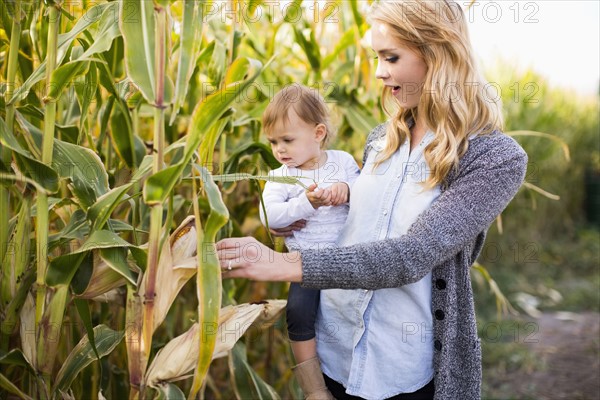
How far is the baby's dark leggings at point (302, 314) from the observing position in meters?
1.35

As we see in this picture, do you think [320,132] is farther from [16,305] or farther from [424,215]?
[16,305]

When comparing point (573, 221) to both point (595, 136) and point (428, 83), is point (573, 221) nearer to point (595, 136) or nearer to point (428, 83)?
point (595, 136)

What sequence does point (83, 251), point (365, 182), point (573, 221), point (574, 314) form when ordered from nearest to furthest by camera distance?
point (83, 251) → point (365, 182) → point (574, 314) → point (573, 221)

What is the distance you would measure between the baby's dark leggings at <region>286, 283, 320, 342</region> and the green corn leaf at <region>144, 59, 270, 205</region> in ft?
1.59

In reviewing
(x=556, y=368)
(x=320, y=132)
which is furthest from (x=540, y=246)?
(x=320, y=132)

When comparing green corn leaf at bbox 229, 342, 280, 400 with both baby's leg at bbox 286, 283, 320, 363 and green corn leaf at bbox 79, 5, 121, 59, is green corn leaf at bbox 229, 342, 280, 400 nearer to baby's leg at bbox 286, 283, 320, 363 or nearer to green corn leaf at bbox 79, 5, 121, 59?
baby's leg at bbox 286, 283, 320, 363

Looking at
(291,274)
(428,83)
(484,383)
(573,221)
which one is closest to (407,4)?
(428,83)

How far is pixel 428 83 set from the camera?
49.4 inches

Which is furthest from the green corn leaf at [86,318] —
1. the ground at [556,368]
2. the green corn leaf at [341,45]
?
the ground at [556,368]

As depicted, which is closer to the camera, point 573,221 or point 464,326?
point 464,326

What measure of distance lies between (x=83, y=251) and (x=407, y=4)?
731 mm

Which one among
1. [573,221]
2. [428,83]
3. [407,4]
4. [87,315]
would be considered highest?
[407,4]

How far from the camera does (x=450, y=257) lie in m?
1.21

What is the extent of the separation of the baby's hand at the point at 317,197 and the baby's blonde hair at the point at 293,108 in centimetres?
16
